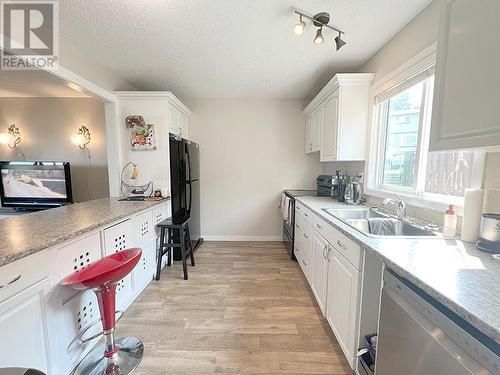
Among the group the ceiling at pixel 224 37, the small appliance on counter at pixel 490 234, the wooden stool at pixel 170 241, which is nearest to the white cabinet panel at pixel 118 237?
the wooden stool at pixel 170 241

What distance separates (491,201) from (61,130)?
5207 mm

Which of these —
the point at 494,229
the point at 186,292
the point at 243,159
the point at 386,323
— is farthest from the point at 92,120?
the point at 494,229

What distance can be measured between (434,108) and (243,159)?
2940 mm

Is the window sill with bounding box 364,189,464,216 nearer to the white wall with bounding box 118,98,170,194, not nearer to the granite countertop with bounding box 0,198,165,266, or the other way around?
the granite countertop with bounding box 0,198,165,266

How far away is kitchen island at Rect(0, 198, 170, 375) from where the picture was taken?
1016mm

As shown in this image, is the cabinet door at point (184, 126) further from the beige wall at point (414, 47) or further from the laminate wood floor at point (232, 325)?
the beige wall at point (414, 47)

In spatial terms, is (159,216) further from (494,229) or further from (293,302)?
(494,229)

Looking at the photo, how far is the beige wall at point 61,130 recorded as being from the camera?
3674 mm

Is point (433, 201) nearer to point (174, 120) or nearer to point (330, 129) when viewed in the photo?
point (330, 129)

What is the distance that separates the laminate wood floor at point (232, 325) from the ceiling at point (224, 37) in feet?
8.11

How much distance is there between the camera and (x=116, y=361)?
4.83ft

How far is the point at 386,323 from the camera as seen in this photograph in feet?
3.27

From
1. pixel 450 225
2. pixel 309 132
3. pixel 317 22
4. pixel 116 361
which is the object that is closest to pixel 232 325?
pixel 116 361

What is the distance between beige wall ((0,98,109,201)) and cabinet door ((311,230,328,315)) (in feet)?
11.7
